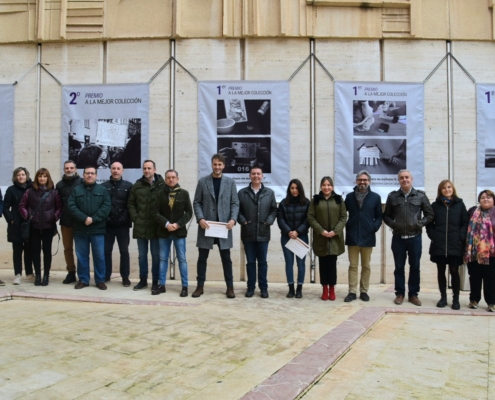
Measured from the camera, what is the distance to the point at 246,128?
8.44 metres

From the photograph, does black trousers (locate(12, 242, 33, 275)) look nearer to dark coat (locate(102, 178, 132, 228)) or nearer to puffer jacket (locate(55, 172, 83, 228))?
puffer jacket (locate(55, 172, 83, 228))

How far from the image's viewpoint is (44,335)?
454cm

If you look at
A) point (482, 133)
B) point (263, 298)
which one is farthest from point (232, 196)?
point (482, 133)

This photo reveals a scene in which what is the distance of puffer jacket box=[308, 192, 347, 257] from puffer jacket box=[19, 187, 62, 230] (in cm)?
374

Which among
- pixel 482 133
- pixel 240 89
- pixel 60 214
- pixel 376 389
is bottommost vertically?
pixel 376 389

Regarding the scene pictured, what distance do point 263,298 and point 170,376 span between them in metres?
3.27

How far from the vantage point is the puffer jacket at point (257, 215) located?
22.5 feet

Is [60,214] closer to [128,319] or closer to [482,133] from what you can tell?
[128,319]

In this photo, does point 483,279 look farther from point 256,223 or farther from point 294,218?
point 256,223

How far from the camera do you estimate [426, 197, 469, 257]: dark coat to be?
21.1 feet

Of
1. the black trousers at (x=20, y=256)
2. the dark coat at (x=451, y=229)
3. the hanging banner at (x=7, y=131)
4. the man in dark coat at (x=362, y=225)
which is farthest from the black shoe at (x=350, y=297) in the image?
the hanging banner at (x=7, y=131)

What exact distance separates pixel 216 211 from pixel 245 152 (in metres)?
1.90

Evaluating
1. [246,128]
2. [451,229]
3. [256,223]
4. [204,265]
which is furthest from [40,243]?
[451,229]

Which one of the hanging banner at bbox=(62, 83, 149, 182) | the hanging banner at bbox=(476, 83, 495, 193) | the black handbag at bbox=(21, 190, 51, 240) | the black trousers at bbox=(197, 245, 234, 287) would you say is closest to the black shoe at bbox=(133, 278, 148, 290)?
the black trousers at bbox=(197, 245, 234, 287)
